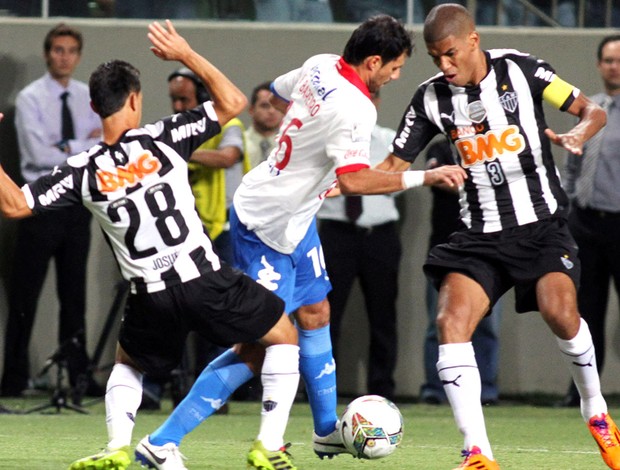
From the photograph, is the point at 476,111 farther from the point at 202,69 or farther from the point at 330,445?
the point at 330,445

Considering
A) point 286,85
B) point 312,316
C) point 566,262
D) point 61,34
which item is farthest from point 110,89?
point 61,34

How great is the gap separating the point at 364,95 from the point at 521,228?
3.13 feet

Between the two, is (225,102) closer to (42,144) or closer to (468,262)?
(468,262)

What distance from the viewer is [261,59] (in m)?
10.4

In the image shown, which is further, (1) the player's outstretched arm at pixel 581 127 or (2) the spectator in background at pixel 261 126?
(2) the spectator in background at pixel 261 126

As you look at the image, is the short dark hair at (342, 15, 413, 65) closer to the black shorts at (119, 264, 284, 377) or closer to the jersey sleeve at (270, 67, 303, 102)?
the jersey sleeve at (270, 67, 303, 102)

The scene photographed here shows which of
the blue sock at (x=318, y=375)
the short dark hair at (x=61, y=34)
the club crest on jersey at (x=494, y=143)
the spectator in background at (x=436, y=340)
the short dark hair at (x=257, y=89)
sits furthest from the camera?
the spectator in background at (x=436, y=340)

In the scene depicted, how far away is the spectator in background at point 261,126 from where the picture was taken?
380 inches

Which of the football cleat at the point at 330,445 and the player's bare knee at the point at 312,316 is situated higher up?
the player's bare knee at the point at 312,316

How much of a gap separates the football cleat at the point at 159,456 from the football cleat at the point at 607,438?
184cm

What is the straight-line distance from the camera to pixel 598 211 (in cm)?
942

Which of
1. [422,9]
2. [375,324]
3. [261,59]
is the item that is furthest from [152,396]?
[422,9]

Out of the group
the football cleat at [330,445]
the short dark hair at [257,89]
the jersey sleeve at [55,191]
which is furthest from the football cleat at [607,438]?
the short dark hair at [257,89]

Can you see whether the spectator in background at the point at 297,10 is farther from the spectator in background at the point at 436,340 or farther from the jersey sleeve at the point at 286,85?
the jersey sleeve at the point at 286,85
